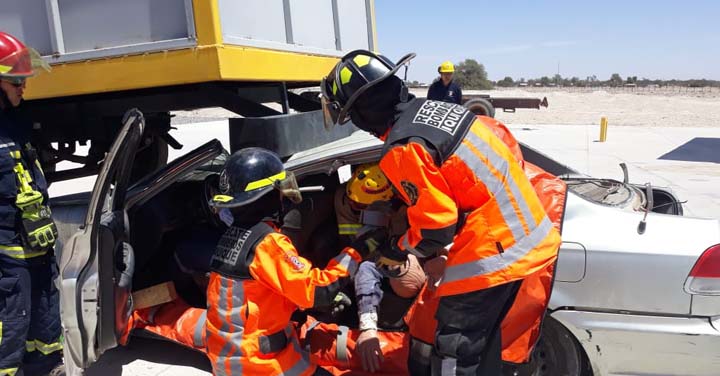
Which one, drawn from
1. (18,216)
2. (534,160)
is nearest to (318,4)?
(534,160)

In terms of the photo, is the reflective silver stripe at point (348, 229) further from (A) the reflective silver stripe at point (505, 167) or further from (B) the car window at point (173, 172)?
(A) the reflective silver stripe at point (505, 167)

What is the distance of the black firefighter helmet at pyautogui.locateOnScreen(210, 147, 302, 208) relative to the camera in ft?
7.48

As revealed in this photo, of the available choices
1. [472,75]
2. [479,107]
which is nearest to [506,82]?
[472,75]

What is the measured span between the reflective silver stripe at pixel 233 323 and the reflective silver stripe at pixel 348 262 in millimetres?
417

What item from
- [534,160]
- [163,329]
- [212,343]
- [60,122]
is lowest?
[163,329]

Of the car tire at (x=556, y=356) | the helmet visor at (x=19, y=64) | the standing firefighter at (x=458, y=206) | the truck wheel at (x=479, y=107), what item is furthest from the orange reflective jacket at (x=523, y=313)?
the truck wheel at (x=479, y=107)

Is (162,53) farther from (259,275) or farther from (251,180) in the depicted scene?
(259,275)

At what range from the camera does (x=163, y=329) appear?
11.6ft

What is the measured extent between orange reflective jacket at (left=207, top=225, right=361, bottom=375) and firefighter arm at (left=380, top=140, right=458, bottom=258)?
334 mm

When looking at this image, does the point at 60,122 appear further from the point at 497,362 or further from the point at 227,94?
the point at 497,362

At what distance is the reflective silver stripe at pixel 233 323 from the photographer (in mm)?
2289

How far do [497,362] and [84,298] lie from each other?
1.91m

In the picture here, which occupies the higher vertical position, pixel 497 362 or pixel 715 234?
pixel 715 234

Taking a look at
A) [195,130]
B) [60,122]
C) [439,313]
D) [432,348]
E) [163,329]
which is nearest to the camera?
[439,313]
